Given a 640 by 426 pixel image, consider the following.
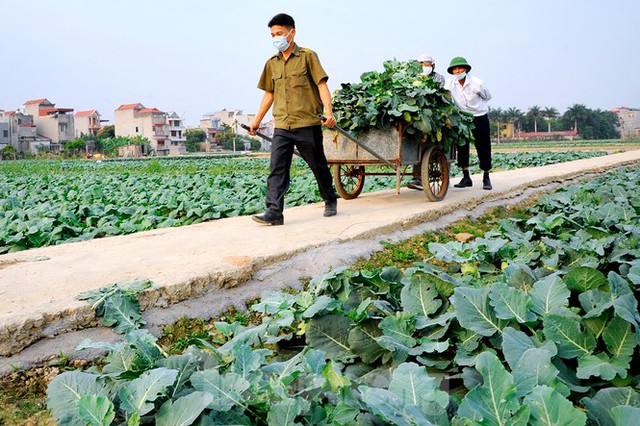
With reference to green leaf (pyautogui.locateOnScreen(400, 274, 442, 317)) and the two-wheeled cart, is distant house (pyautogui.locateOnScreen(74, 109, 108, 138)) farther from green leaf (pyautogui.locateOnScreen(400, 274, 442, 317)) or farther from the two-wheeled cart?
green leaf (pyautogui.locateOnScreen(400, 274, 442, 317))

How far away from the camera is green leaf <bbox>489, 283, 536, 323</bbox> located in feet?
6.91

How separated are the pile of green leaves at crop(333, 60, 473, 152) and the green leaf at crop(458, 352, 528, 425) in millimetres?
5197

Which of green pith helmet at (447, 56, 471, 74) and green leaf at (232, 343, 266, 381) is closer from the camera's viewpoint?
green leaf at (232, 343, 266, 381)

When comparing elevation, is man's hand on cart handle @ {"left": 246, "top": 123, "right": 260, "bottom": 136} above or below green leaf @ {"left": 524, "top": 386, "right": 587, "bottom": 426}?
above

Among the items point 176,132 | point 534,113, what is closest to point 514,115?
point 534,113

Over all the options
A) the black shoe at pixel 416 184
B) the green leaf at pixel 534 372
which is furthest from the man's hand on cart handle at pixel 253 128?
the green leaf at pixel 534 372

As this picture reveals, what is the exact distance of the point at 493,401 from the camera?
4.87 feet

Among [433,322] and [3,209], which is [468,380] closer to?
[433,322]

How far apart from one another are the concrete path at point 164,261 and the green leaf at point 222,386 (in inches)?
57.2

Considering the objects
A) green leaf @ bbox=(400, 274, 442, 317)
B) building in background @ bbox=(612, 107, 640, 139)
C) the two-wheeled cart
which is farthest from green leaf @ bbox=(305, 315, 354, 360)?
building in background @ bbox=(612, 107, 640, 139)

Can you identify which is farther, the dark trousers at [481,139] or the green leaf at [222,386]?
the dark trousers at [481,139]

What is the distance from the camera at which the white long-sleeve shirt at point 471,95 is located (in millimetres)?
8062

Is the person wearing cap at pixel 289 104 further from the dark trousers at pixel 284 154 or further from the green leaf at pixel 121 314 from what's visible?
the green leaf at pixel 121 314

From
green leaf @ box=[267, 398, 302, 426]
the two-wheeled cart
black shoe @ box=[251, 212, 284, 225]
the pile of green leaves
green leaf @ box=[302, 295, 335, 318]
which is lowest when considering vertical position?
green leaf @ box=[267, 398, 302, 426]
